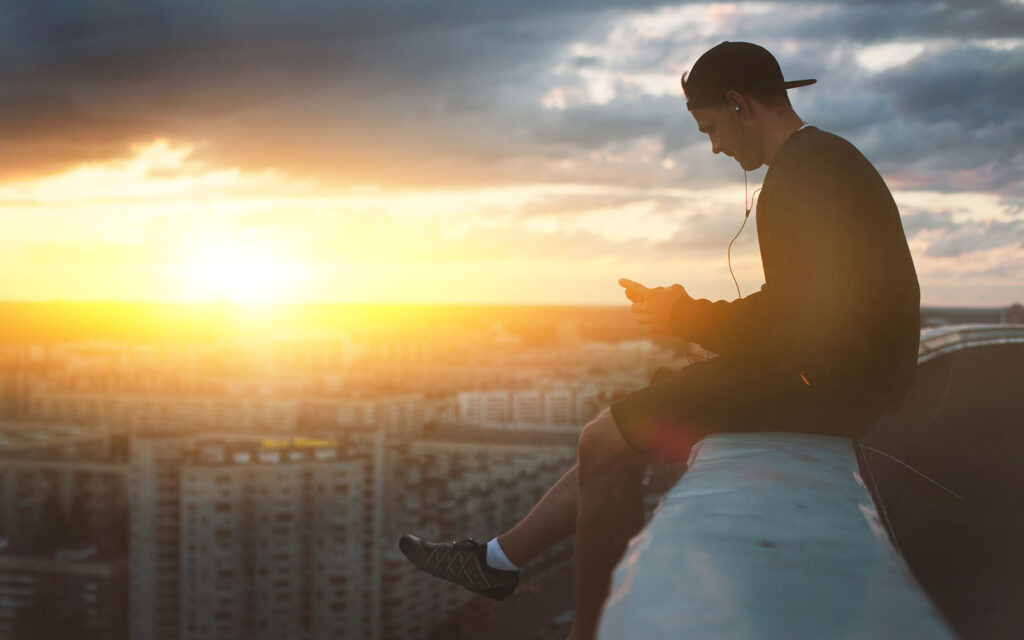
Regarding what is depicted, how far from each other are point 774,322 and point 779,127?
1.25ft

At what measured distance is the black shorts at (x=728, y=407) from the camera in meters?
1.49

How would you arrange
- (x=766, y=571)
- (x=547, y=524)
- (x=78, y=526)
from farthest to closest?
(x=78, y=526) < (x=547, y=524) < (x=766, y=571)

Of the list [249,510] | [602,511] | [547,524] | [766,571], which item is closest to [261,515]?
[249,510]

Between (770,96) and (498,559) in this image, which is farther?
(498,559)

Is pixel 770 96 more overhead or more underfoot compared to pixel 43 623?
more overhead

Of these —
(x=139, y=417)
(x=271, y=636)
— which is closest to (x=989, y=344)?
(x=271, y=636)

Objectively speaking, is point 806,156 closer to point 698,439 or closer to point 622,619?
point 698,439

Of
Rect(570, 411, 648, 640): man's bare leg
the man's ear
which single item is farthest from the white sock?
the man's ear

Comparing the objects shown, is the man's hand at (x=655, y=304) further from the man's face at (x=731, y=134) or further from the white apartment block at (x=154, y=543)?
the white apartment block at (x=154, y=543)

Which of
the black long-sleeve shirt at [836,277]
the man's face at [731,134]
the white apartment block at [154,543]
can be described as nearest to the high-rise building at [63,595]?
the white apartment block at [154,543]

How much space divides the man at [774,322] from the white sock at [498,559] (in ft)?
0.83

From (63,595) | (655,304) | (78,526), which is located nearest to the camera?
(655,304)

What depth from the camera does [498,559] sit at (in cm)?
185

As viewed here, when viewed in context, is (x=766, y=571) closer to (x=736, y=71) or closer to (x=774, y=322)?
(x=774, y=322)
